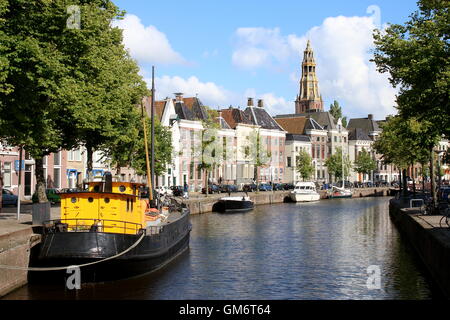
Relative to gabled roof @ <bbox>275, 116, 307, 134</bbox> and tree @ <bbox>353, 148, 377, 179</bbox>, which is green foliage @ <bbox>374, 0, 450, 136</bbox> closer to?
gabled roof @ <bbox>275, 116, 307, 134</bbox>

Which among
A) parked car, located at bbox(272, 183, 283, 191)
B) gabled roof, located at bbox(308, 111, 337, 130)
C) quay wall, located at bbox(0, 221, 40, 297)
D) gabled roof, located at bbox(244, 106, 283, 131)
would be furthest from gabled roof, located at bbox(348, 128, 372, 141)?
quay wall, located at bbox(0, 221, 40, 297)

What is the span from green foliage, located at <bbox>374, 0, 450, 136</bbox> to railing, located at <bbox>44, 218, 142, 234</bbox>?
551 inches

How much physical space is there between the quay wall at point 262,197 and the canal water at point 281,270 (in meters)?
17.8

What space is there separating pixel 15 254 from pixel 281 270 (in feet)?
39.7

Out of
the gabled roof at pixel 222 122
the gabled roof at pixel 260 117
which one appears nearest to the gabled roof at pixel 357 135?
the gabled roof at pixel 260 117

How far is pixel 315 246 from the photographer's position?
38.9 meters

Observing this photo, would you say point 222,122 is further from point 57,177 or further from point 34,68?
point 34,68

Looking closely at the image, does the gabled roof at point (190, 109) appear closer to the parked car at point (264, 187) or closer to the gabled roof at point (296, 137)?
the parked car at point (264, 187)

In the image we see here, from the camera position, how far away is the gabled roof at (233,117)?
113m

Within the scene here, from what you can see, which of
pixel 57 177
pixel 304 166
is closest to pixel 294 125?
pixel 304 166

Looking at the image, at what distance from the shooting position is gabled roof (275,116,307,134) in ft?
468
